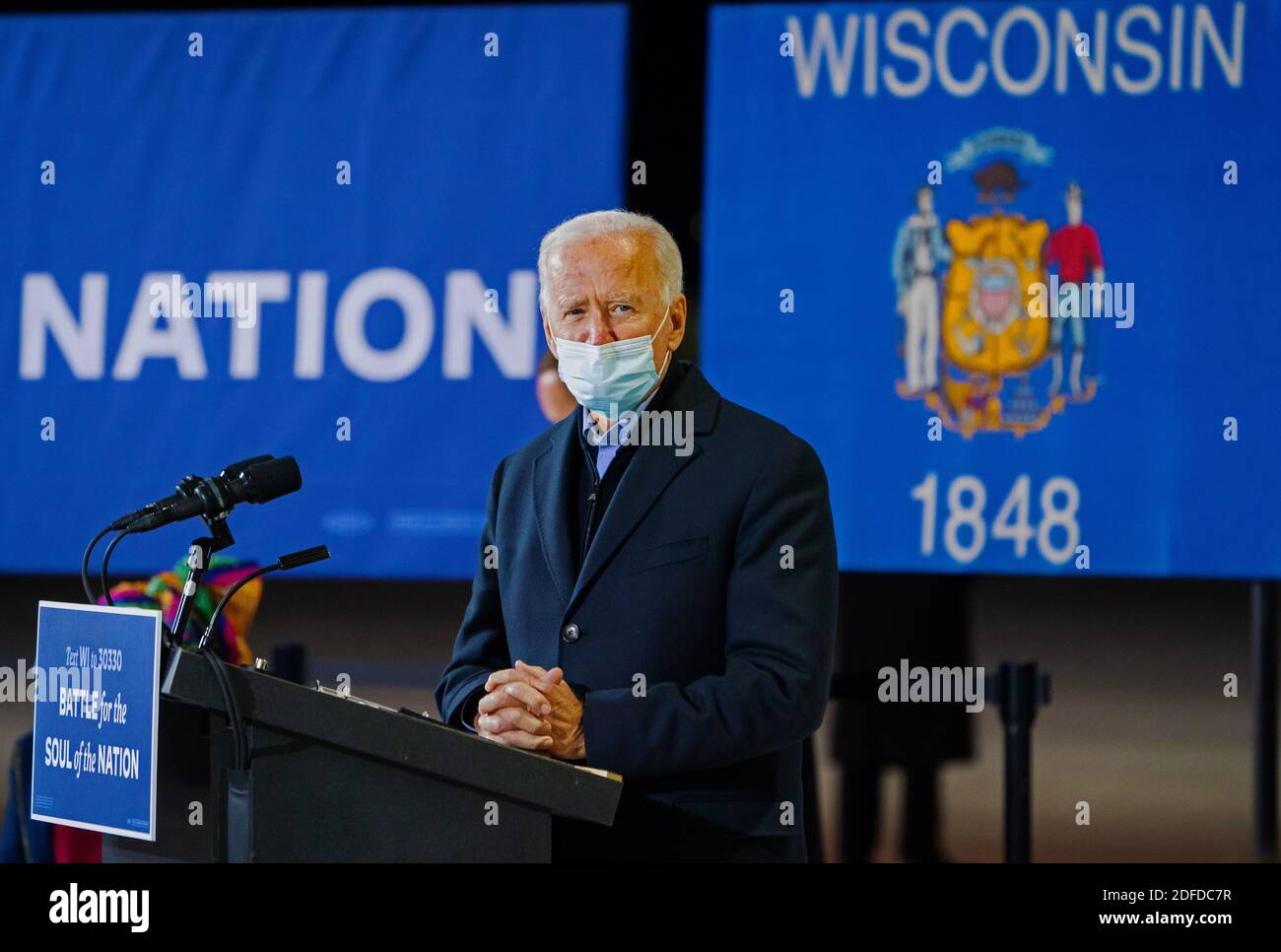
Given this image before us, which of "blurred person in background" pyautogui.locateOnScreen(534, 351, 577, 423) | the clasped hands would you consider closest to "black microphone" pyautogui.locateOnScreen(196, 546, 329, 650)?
the clasped hands

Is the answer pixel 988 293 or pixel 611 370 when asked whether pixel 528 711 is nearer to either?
pixel 611 370

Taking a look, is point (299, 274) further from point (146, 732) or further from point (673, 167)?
point (146, 732)

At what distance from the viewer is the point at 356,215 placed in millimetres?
4074

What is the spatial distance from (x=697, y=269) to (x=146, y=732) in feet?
9.11

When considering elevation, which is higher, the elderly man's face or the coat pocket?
the elderly man's face

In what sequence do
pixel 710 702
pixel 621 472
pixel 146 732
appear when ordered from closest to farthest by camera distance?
pixel 146 732 → pixel 710 702 → pixel 621 472

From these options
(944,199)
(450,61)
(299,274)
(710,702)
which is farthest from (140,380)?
(710,702)

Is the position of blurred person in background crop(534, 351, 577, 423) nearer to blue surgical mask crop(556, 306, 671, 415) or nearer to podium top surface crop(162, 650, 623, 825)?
blue surgical mask crop(556, 306, 671, 415)

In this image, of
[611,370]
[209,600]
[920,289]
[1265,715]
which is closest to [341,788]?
[611,370]

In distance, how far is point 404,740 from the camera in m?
1.53

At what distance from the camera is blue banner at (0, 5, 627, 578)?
4.02m

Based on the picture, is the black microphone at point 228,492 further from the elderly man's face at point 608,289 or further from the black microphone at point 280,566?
the elderly man's face at point 608,289

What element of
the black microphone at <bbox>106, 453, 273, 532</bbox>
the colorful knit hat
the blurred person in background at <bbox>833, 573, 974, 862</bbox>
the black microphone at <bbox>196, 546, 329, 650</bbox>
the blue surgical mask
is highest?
the blue surgical mask

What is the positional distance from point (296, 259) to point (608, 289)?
7.57ft
